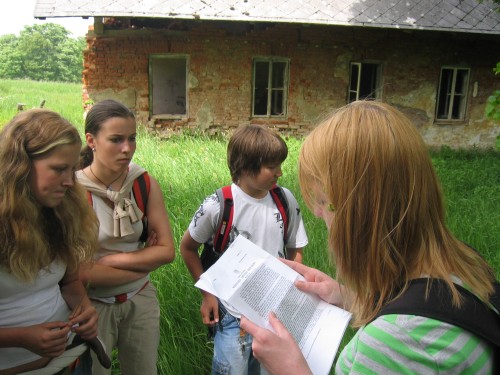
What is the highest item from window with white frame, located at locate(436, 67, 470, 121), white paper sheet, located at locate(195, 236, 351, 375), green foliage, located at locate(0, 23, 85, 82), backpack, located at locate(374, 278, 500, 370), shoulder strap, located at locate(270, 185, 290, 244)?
green foliage, located at locate(0, 23, 85, 82)

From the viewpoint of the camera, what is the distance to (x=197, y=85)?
995 centimetres

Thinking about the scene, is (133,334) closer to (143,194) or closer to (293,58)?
(143,194)

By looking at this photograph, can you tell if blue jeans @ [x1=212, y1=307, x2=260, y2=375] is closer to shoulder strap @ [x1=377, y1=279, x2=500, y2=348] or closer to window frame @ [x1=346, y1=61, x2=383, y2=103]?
shoulder strap @ [x1=377, y1=279, x2=500, y2=348]

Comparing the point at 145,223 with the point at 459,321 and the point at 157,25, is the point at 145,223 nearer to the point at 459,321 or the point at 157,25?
the point at 459,321

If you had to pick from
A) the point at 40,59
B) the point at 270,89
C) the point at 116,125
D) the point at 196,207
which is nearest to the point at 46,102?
the point at 270,89

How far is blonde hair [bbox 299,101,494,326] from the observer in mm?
982

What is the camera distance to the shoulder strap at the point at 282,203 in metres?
2.14

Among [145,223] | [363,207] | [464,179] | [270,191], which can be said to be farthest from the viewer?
[464,179]

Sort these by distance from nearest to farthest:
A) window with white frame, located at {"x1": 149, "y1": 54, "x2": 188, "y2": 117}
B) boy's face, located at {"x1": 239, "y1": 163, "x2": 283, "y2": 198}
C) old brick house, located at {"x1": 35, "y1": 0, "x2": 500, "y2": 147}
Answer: boy's face, located at {"x1": 239, "y1": 163, "x2": 283, "y2": 198} < old brick house, located at {"x1": 35, "y1": 0, "x2": 500, "y2": 147} < window with white frame, located at {"x1": 149, "y1": 54, "x2": 188, "y2": 117}

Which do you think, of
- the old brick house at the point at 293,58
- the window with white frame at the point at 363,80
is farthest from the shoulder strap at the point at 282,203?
the window with white frame at the point at 363,80

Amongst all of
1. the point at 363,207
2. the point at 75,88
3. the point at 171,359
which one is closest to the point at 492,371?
the point at 363,207

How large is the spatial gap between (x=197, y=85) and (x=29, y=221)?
347 inches

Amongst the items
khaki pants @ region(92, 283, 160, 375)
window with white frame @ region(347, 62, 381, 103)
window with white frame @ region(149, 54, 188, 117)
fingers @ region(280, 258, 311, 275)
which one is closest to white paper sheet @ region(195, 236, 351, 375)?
fingers @ region(280, 258, 311, 275)

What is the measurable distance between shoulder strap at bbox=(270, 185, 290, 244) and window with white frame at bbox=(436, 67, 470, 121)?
10.4 metres
